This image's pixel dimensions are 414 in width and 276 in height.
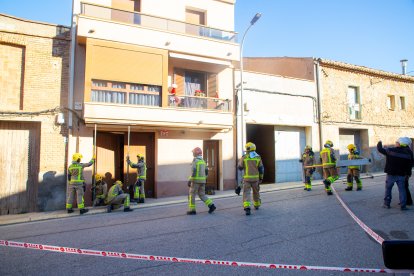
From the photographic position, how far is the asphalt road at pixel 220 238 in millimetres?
4164

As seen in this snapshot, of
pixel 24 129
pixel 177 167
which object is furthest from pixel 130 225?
pixel 24 129

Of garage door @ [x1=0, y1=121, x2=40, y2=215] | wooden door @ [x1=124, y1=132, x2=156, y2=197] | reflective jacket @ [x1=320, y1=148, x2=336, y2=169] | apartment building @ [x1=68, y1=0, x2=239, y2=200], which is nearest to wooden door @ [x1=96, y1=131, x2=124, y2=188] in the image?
apartment building @ [x1=68, y1=0, x2=239, y2=200]

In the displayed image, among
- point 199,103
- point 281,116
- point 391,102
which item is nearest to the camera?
point 199,103

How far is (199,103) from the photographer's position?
12.8m

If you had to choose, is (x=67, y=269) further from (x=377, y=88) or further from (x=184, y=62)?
(x=377, y=88)

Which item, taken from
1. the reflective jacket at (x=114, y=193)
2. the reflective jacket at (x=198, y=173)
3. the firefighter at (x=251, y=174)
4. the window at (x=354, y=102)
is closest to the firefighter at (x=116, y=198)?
the reflective jacket at (x=114, y=193)

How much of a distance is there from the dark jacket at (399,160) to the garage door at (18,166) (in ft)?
37.8

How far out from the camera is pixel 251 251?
15.4 ft

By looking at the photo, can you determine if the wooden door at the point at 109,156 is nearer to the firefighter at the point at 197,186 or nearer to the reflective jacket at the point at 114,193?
the reflective jacket at the point at 114,193

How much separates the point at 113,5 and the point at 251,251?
11719mm

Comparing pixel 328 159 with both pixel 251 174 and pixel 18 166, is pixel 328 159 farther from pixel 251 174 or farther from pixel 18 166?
pixel 18 166

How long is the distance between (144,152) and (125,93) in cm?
292

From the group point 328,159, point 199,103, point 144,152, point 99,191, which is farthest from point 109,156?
point 328,159

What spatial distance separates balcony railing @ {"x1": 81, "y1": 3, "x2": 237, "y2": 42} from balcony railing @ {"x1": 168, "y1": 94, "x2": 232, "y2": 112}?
2.98 metres
